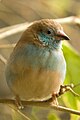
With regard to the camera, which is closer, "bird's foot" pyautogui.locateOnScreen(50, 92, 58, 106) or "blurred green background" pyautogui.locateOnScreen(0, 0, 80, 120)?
"bird's foot" pyautogui.locateOnScreen(50, 92, 58, 106)

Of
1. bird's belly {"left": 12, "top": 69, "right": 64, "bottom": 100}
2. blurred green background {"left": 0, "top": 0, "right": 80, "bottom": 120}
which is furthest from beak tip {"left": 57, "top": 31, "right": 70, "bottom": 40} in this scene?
blurred green background {"left": 0, "top": 0, "right": 80, "bottom": 120}

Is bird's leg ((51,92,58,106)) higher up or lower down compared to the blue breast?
lower down

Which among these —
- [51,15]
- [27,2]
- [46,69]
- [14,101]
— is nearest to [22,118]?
[14,101]

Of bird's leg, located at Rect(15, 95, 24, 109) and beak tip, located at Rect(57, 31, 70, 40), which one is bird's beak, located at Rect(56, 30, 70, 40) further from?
bird's leg, located at Rect(15, 95, 24, 109)

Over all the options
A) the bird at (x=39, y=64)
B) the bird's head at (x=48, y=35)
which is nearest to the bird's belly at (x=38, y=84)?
the bird at (x=39, y=64)

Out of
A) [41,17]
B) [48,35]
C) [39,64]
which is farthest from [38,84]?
[41,17]

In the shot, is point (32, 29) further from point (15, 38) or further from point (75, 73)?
point (15, 38)

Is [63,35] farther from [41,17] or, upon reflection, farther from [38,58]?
[41,17]
